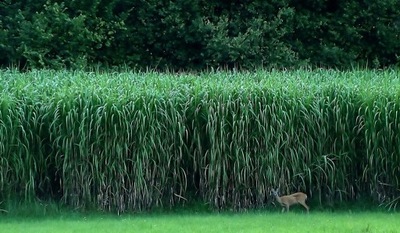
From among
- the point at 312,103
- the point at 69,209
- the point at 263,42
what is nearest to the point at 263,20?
the point at 263,42

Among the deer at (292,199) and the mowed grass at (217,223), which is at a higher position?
the deer at (292,199)

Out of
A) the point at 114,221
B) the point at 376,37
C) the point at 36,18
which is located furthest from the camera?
the point at 376,37

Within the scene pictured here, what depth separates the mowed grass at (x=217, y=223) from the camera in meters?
9.56

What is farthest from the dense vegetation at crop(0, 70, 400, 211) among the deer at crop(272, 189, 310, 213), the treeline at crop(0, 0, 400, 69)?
the treeline at crop(0, 0, 400, 69)

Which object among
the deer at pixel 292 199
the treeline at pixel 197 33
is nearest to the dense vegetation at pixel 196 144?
the deer at pixel 292 199

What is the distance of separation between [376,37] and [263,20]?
104 inches

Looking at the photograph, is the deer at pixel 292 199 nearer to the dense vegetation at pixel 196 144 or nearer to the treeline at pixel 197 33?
the dense vegetation at pixel 196 144

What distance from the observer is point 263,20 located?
732 inches

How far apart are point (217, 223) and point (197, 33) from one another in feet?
29.7

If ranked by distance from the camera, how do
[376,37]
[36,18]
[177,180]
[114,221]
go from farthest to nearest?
[376,37] < [36,18] < [177,180] < [114,221]

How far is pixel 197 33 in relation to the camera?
18469mm

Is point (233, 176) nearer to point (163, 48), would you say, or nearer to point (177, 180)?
point (177, 180)

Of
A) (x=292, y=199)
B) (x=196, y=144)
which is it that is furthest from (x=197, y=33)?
(x=292, y=199)

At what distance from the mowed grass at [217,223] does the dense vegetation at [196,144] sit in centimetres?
35
